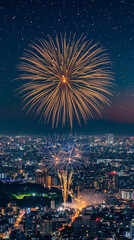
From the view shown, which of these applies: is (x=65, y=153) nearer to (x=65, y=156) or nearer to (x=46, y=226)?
(x=65, y=156)

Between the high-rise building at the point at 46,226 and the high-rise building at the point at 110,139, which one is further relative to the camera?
the high-rise building at the point at 110,139

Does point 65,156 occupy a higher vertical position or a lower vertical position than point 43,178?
higher

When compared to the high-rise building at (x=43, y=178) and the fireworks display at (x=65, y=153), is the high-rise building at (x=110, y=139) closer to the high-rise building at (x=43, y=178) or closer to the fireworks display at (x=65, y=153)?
the fireworks display at (x=65, y=153)

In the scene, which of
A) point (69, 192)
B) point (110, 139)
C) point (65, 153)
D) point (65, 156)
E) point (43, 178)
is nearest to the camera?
point (69, 192)

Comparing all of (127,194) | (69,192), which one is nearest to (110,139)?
(69,192)

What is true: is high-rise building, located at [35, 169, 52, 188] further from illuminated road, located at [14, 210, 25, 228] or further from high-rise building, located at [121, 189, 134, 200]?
illuminated road, located at [14, 210, 25, 228]

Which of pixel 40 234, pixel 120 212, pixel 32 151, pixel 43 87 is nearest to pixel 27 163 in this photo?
pixel 32 151

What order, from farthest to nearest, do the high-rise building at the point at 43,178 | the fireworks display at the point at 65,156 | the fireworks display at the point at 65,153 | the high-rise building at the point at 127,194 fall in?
the high-rise building at the point at 43,178 < the fireworks display at the point at 65,153 < the fireworks display at the point at 65,156 < the high-rise building at the point at 127,194

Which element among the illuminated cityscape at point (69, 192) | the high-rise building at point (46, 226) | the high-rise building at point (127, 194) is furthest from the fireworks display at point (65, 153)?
the high-rise building at point (46, 226)

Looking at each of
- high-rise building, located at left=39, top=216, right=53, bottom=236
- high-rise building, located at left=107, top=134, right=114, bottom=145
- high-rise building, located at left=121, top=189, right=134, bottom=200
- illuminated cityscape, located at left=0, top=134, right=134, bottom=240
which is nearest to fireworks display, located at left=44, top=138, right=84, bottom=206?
illuminated cityscape, located at left=0, top=134, right=134, bottom=240

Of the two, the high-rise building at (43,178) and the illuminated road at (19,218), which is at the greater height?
the high-rise building at (43,178)

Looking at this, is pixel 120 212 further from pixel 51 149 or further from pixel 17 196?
pixel 51 149
